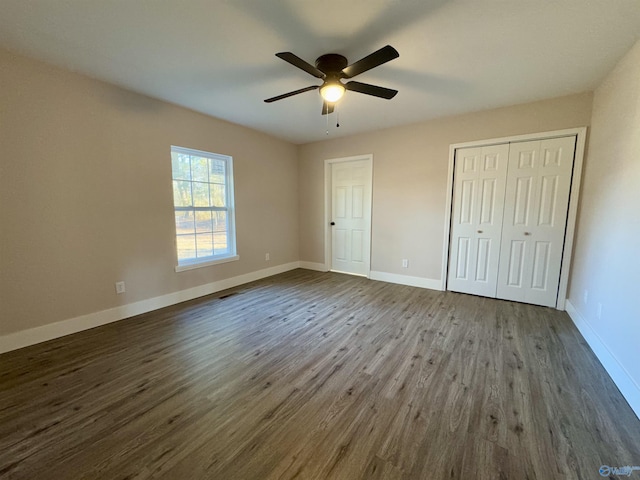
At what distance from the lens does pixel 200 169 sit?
145 inches

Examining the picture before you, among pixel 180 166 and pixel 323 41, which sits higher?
pixel 323 41

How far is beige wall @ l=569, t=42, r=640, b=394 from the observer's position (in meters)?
1.80

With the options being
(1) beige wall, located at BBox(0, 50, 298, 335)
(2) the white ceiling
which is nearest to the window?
(1) beige wall, located at BBox(0, 50, 298, 335)

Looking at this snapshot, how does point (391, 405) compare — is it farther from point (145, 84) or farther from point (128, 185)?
point (145, 84)

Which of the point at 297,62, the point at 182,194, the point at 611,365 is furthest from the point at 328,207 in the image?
the point at 611,365

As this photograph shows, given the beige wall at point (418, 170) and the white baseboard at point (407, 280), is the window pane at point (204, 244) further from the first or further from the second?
the white baseboard at point (407, 280)

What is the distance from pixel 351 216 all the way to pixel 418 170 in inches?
56.5

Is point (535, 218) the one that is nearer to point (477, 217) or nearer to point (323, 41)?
point (477, 217)

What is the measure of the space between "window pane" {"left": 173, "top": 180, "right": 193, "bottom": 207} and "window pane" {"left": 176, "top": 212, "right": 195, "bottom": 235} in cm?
13

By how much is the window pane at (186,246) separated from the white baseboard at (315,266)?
7.72 ft

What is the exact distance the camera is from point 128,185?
9.52 ft

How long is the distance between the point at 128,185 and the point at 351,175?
340 centimetres

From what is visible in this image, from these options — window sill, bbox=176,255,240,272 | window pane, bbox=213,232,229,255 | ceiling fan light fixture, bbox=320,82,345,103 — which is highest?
ceiling fan light fixture, bbox=320,82,345,103
